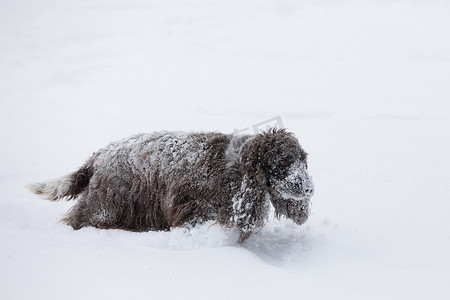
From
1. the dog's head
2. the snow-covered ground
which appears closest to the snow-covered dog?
the dog's head

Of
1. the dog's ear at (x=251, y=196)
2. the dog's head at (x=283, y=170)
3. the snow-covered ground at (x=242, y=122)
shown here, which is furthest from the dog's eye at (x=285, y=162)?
the snow-covered ground at (x=242, y=122)

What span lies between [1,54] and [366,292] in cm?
1743

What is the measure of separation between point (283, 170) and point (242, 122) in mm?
6460

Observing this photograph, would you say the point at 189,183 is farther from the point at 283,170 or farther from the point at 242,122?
the point at 242,122

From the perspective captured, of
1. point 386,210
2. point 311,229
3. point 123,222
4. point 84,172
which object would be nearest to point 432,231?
point 386,210

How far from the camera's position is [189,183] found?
525 cm

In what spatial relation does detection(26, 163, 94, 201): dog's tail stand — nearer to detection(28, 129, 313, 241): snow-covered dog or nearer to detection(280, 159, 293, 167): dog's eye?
detection(28, 129, 313, 241): snow-covered dog

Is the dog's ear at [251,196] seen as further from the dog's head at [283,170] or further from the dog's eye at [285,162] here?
the dog's eye at [285,162]

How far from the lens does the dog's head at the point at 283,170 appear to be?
197 inches

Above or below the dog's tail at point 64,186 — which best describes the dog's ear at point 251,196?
above

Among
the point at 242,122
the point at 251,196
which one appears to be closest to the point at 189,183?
the point at 251,196

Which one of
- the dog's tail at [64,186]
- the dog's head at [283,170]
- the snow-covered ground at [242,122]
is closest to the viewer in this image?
the snow-covered ground at [242,122]

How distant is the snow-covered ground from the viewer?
13.5 feet

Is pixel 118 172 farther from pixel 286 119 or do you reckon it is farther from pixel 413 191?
pixel 286 119
